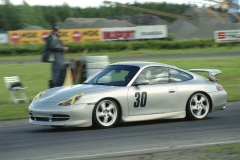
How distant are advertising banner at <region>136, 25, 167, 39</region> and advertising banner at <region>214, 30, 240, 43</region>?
551cm

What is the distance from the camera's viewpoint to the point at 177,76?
39.5ft

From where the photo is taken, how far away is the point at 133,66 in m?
11.7

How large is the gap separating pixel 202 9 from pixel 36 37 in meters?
29.4

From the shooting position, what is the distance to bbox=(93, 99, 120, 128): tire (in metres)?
10.7

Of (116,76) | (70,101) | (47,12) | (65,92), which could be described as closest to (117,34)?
(116,76)

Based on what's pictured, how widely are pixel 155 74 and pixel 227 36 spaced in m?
33.7

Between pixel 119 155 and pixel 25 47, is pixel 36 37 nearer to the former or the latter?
pixel 25 47

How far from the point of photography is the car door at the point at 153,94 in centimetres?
1116

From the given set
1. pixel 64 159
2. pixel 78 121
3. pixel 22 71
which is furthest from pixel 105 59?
pixel 22 71

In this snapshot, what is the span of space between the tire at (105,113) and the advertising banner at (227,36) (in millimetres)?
34188

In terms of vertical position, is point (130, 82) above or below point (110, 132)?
above

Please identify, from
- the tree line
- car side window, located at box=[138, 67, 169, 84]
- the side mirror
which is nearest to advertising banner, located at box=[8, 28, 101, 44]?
car side window, located at box=[138, 67, 169, 84]

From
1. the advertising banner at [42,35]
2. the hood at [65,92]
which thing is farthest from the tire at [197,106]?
the advertising banner at [42,35]

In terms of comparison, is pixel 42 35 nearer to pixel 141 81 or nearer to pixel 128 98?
pixel 141 81
